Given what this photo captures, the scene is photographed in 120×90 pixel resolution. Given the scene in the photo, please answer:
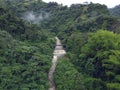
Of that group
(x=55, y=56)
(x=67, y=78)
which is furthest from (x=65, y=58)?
(x=67, y=78)

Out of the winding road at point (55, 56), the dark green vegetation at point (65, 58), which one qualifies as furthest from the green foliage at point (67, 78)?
the winding road at point (55, 56)

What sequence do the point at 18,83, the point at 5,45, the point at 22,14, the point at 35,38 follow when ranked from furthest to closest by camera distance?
the point at 22,14 → the point at 35,38 → the point at 5,45 → the point at 18,83

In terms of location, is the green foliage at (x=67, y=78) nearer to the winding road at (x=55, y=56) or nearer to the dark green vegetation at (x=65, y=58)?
A: the dark green vegetation at (x=65, y=58)

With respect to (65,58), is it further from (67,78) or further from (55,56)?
(67,78)

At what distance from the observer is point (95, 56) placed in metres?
23.3

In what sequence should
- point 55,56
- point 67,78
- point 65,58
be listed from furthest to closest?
point 55,56 → point 65,58 → point 67,78

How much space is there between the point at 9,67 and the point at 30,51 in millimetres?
3892

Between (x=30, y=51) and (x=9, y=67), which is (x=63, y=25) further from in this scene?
(x=9, y=67)

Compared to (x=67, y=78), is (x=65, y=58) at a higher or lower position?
higher

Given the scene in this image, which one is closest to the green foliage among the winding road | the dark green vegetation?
the dark green vegetation

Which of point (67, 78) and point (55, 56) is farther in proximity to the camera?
point (55, 56)

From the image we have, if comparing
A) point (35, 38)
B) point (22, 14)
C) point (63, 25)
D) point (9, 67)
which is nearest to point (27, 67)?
point (9, 67)

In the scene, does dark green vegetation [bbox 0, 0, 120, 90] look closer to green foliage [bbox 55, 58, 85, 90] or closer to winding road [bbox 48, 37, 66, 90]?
green foliage [bbox 55, 58, 85, 90]

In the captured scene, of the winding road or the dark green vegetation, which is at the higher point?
the dark green vegetation
